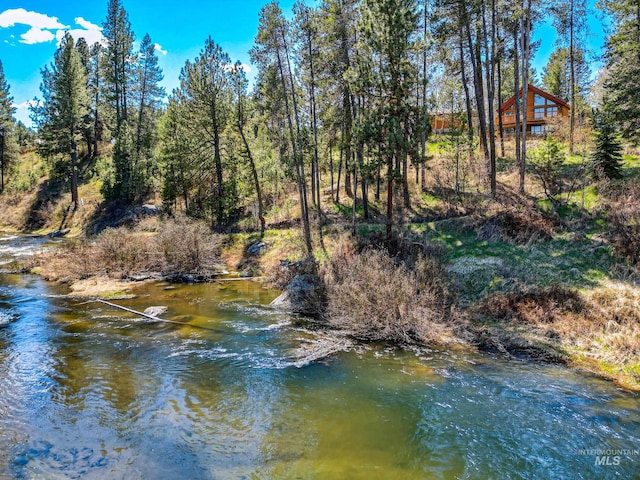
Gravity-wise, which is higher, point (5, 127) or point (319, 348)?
point (5, 127)

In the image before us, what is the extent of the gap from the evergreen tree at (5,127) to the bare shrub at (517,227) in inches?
2161

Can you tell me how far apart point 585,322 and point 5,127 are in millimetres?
60186

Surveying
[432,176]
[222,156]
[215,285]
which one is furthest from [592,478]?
[222,156]

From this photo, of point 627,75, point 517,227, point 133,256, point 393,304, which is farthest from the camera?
point 133,256

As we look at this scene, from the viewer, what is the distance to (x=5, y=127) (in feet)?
153

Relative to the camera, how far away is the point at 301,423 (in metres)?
7.13

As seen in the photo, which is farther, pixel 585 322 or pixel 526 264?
pixel 526 264

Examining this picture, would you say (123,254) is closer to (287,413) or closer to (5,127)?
(287,413)

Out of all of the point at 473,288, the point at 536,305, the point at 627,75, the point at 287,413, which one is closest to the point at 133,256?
the point at 287,413

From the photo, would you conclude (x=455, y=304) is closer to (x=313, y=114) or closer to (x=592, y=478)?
(x=592, y=478)

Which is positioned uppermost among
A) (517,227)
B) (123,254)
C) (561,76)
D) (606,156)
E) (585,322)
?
(561,76)

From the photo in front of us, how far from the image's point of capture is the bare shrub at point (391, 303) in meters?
11.1

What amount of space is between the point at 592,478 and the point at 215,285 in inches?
633

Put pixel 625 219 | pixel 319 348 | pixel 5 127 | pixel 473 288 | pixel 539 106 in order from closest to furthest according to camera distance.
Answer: pixel 319 348 < pixel 473 288 < pixel 625 219 < pixel 539 106 < pixel 5 127
